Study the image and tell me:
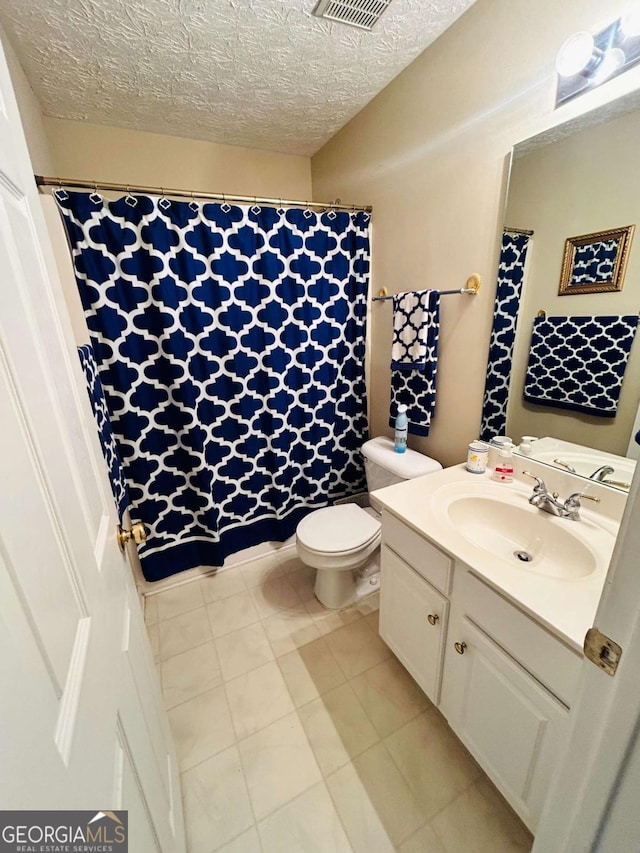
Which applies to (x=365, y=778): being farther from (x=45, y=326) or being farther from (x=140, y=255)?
(x=140, y=255)

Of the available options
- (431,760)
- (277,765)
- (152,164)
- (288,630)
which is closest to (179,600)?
(288,630)

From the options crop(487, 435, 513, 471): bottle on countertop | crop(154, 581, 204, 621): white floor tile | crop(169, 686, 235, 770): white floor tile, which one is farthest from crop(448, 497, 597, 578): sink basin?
crop(154, 581, 204, 621): white floor tile

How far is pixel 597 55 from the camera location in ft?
3.06

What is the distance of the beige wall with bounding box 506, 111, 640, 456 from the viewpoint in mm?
942

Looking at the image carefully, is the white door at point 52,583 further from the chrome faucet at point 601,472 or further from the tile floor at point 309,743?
the chrome faucet at point 601,472

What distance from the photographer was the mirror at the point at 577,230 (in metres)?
0.94

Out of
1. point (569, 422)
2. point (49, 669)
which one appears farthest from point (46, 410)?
point (569, 422)

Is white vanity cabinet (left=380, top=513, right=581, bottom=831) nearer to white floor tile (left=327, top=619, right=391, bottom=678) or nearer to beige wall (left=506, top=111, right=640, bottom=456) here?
white floor tile (left=327, top=619, right=391, bottom=678)

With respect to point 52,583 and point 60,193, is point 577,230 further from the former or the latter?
point 60,193

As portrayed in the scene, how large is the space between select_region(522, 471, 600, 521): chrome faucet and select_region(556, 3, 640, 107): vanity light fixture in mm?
1164

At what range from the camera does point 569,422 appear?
1166mm

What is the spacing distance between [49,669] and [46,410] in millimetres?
339

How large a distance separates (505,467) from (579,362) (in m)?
0.44

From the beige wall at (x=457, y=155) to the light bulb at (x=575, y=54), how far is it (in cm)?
5
